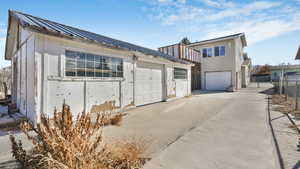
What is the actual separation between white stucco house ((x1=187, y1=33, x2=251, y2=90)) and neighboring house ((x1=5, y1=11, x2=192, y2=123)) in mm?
12132

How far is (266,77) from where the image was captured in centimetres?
3681

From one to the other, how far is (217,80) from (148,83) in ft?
42.4

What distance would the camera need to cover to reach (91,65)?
5625 millimetres

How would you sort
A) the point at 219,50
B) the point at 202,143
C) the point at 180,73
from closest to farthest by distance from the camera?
the point at 202,143, the point at 180,73, the point at 219,50

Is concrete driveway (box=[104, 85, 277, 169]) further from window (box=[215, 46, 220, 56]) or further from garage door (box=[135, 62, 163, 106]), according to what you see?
window (box=[215, 46, 220, 56])

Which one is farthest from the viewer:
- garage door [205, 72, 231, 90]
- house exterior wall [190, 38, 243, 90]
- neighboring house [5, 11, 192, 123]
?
garage door [205, 72, 231, 90]

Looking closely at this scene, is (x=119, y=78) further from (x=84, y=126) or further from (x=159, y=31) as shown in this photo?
(x=159, y=31)

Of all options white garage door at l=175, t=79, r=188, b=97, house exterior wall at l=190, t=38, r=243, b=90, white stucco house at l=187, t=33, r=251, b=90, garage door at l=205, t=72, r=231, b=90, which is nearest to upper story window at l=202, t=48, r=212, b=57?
white stucco house at l=187, t=33, r=251, b=90

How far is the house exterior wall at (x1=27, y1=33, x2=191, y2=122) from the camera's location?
14.4 ft

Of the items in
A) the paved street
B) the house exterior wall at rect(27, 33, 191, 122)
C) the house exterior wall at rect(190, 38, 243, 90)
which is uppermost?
the house exterior wall at rect(190, 38, 243, 90)

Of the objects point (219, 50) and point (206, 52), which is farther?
point (206, 52)

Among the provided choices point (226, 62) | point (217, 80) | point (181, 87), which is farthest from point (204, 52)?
point (181, 87)

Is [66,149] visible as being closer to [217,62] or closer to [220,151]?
[220,151]

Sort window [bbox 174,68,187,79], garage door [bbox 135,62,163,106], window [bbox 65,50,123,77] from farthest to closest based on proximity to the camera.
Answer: window [bbox 174,68,187,79], garage door [bbox 135,62,163,106], window [bbox 65,50,123,77]
